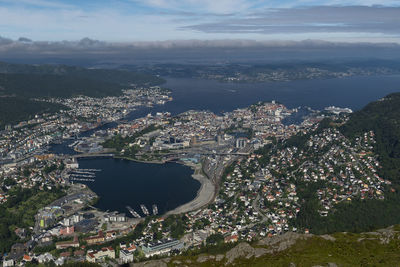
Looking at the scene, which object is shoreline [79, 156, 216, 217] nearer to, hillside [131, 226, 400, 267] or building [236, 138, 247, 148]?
building [236, 138, 247, 148]

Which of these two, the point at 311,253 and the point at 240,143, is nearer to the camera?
the point at 311,253

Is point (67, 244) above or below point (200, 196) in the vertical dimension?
below

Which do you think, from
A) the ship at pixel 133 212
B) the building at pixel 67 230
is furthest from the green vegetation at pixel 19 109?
the building at pixel 67 230

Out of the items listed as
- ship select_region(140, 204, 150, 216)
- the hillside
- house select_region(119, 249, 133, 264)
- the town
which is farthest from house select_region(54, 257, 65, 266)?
the hillside

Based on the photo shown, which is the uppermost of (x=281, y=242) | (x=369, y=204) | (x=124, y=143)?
(x=281, y=242)

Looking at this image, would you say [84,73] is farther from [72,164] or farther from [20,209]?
[20,209]

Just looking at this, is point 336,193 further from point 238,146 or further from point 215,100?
point 215,100

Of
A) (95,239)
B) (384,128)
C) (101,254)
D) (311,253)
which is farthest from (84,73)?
(311,253)
